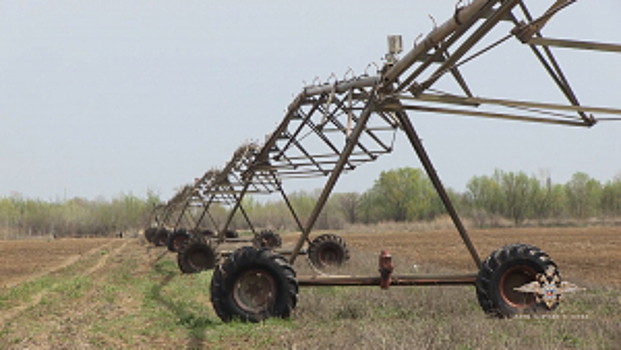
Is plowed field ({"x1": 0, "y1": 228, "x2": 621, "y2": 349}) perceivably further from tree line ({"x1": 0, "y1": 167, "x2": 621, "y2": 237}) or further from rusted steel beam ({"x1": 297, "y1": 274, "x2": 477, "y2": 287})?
tree line ({"x1": 0, "y1": 167, "x2": 621, "y2": 237})

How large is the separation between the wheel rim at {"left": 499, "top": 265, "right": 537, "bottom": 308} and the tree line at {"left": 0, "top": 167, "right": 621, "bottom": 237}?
1620 inches

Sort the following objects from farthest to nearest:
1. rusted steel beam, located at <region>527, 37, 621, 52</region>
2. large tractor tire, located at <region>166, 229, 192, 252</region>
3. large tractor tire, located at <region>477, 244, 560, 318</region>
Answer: large tractor tire, located at <region>166, 229, 192, 252</region>, large tractor tire, located at <region>477, 244, 560, 318</region>, rusted steel beam, located at <region>527, 37, 621, 52</region>

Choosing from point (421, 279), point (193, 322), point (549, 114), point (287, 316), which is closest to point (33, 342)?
point (193, 322)

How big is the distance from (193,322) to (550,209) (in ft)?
161

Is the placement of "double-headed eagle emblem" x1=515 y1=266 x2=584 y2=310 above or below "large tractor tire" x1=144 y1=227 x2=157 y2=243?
below

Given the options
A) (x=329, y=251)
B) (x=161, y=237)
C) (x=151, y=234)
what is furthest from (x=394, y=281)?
(x=151, y=234)

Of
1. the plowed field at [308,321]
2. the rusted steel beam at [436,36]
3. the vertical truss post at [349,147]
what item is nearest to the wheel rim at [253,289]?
the plowed field at [308,321]

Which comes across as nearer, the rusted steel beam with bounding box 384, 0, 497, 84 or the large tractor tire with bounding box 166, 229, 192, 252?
the rusted steel beam with bounding box 384, 0, 497, 84

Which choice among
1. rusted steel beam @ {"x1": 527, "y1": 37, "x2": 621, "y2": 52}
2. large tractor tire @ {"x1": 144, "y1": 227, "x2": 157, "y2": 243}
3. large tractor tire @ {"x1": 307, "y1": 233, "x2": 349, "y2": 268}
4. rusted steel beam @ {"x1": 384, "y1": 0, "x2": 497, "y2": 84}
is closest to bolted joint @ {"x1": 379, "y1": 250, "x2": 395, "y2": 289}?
rusted steel beam @ {"x1": 384, "y1": 0, "x2": 497, "y2": 84}

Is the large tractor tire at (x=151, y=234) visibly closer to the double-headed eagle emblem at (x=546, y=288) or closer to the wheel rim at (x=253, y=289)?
the wheel rim at (x=253, y=289)

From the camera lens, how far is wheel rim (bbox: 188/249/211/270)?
561 inches

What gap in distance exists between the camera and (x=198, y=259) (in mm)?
14281

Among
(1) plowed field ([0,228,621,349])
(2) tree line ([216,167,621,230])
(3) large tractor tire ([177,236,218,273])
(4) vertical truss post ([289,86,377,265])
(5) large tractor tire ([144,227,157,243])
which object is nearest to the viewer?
(1) plowed field ([0,228,621,349])

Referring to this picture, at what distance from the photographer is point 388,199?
5691 centimetres
